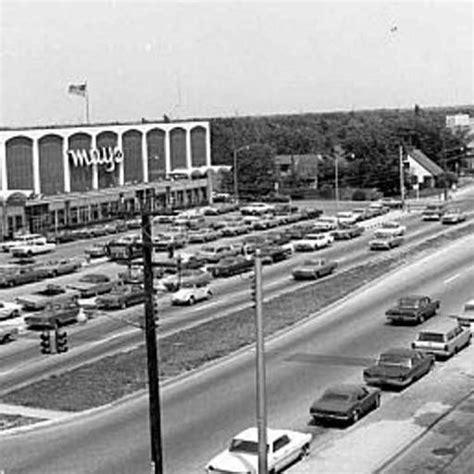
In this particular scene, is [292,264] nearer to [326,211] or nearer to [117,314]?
[117,314]

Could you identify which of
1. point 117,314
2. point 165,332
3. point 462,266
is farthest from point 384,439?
point 462,266

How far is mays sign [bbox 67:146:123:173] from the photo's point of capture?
9194 cm

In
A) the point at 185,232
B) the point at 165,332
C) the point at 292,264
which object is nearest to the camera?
the point at 165,332

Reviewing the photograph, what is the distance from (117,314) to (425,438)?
2472cm

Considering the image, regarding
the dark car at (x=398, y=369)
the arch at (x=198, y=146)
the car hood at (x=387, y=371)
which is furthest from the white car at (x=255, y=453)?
the arch at (x=198, y=146)

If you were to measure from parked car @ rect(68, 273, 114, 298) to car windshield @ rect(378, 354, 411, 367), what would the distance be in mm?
24395

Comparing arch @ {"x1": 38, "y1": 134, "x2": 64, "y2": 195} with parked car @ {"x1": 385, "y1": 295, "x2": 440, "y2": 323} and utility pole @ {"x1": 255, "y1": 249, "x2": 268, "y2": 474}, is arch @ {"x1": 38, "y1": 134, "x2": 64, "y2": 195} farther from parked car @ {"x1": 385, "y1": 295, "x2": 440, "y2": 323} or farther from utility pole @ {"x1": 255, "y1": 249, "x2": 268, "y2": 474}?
utility pole @ {"x1": 255, "y1": 249, "x2": 268, "y2": 474}

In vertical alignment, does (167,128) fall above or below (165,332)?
above

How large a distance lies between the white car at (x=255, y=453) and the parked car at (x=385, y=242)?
46.0m

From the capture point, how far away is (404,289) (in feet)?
Result: 171

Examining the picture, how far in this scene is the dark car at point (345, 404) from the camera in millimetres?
27359

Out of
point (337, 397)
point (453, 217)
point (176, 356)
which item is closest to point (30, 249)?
point (453, 217)

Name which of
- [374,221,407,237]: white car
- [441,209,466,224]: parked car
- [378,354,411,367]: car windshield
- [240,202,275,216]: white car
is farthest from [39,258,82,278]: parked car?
[378,354,411,367]: car windshield

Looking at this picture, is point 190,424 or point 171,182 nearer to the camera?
point 190,424
